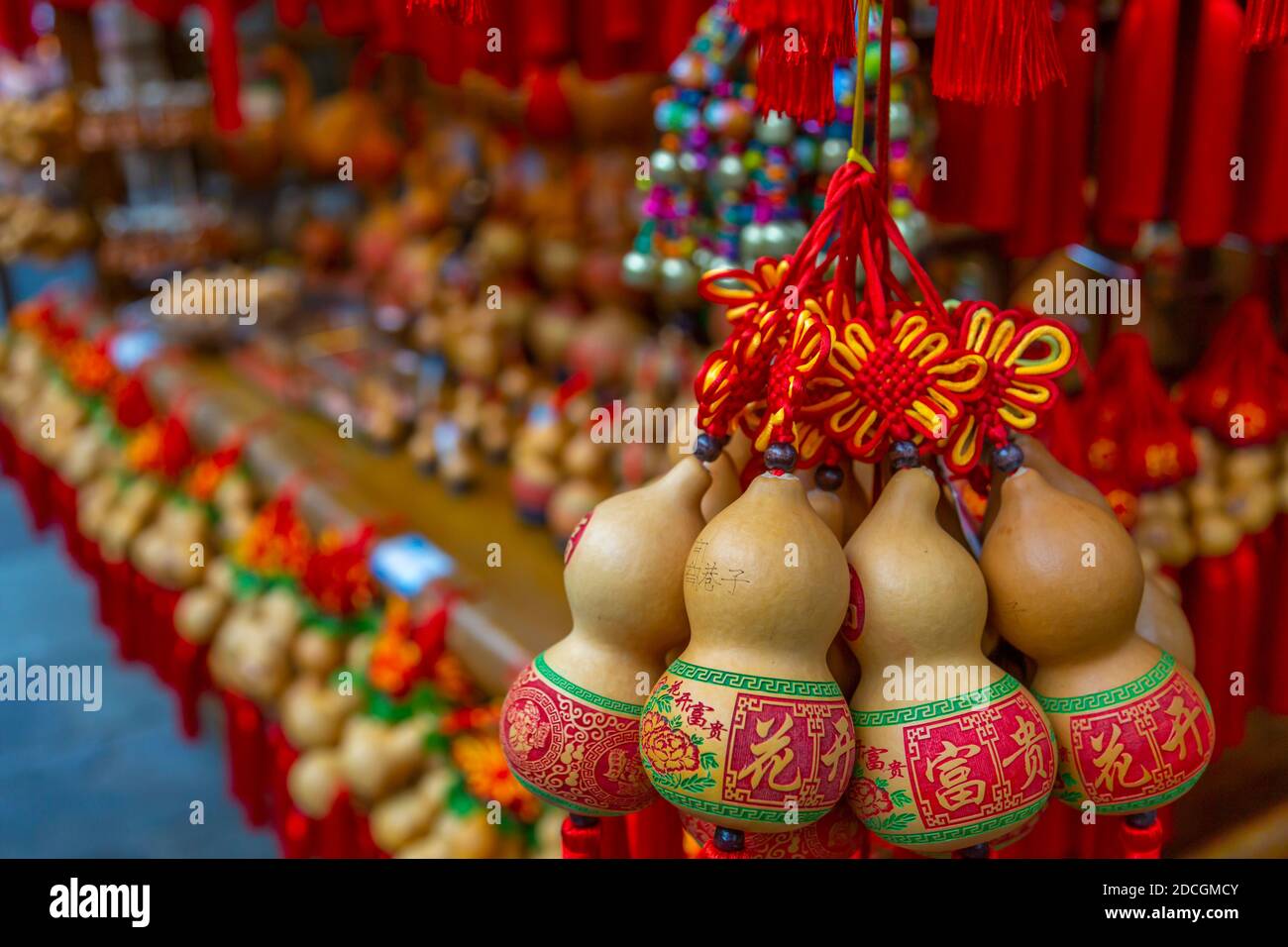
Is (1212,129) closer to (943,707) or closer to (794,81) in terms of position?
(794,81)

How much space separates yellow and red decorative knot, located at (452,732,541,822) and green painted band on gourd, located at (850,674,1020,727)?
984 mm

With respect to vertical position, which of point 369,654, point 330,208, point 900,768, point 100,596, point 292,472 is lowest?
point 100,596

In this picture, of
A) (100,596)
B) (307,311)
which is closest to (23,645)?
(100,596)

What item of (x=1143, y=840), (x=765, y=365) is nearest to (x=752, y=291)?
(x=765, y=365)

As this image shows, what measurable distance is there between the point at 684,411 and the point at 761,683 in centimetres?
23

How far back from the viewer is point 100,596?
114 inches

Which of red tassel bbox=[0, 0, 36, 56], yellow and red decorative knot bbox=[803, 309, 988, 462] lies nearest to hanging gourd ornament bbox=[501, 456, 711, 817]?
yellow and red decorative knot bbox=[803, 309, 988, 462]

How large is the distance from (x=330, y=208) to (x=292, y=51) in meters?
0.56

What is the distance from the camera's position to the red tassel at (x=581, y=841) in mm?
790

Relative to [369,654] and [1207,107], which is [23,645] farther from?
[1207,107]

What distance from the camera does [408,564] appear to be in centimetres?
188

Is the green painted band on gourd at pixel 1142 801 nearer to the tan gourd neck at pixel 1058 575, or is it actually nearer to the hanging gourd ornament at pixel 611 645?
the tan gourd neck at pixel 1058 575

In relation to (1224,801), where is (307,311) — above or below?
above

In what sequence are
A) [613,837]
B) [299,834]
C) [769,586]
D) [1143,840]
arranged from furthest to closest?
1. [299,834]
2. [613,837]
3. [1143,840]
4. [769,586]
